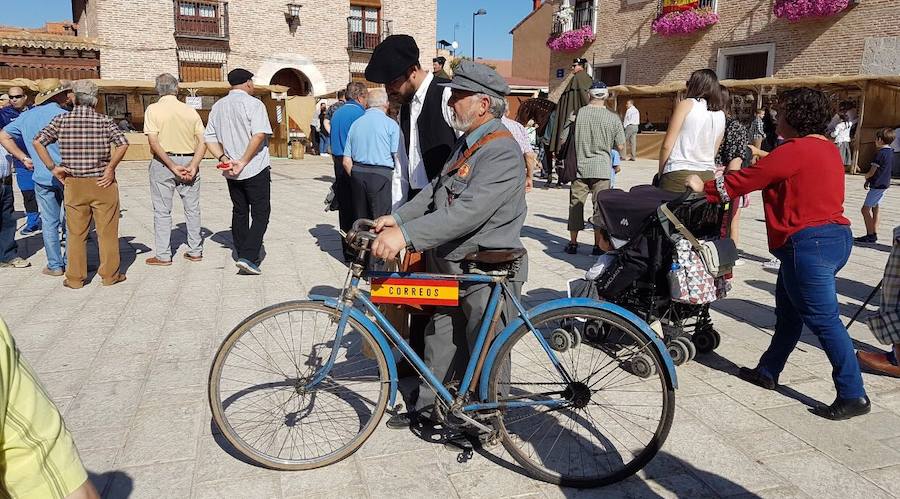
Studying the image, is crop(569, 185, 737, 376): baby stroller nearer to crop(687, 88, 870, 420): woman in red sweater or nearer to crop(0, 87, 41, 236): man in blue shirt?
crop(687, 88, 870, 420): woman in red sweater

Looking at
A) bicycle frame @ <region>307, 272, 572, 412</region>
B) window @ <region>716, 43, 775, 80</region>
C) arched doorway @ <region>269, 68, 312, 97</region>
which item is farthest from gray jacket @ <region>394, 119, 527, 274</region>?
arched doorway @ <region>269, 68, 312, 97</region>

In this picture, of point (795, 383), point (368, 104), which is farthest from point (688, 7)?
point (795, 383)

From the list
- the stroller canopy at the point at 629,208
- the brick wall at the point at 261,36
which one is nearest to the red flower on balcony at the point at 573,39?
the brick wall at the point at 261,36

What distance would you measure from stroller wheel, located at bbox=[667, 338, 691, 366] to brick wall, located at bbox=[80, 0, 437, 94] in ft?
88.2

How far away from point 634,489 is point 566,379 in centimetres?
54

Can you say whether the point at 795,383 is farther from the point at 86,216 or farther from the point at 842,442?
the point at 86,216

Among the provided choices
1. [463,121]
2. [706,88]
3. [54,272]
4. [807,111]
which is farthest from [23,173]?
[807,111]

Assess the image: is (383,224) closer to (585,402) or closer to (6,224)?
(585,402)

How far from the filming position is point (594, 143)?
22.9ft

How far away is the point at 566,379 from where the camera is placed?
9.34 feet

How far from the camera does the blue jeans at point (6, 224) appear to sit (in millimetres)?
6773

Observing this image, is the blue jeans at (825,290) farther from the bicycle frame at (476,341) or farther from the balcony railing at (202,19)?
the balcony railing at (202,19)

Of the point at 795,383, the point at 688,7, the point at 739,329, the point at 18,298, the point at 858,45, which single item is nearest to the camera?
the point at 795,383

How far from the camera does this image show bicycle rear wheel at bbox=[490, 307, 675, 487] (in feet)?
8.95
